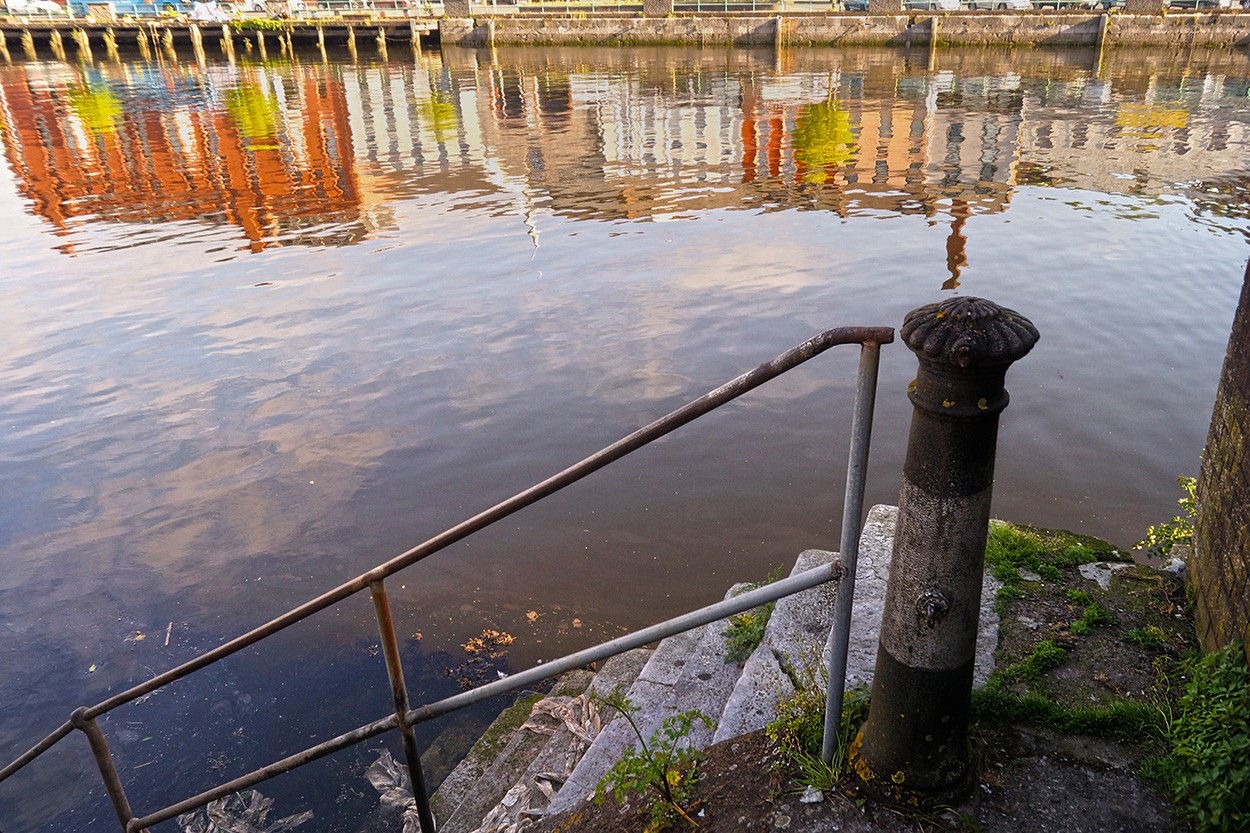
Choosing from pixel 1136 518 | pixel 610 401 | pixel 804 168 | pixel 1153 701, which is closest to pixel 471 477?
pixel 610 401

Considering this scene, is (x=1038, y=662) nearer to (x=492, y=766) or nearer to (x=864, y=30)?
(x=492, y=766)

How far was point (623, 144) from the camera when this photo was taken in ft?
81.3

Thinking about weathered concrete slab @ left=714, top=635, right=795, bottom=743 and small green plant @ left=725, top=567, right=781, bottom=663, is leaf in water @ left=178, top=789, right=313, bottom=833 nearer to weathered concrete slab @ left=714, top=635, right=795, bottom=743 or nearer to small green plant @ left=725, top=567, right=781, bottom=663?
small green plant @ left=725, top=567, right=781, bottom=663

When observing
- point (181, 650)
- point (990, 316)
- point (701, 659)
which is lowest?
point (181, 650)

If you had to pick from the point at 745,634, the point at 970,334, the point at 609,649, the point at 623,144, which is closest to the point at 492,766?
the point at 745,634

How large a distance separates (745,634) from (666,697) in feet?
1.56

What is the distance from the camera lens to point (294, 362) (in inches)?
418

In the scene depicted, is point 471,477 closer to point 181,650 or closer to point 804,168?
point 181,650

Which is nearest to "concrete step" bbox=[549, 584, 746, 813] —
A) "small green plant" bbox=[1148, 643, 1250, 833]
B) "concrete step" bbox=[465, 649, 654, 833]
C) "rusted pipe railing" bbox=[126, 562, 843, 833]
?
"concrete step" bbox=[465, 649, 654, 833]

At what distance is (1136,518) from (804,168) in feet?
51.9

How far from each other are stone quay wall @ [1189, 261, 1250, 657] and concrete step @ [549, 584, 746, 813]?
1.84 meters

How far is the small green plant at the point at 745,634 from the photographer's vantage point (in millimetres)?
3965

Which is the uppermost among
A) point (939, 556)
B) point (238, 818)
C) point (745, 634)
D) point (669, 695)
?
point (939, 556)

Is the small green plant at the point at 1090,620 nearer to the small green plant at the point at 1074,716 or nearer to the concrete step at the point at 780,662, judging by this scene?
the small green plant at the point at 1074,716
